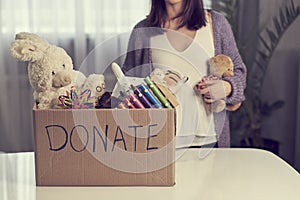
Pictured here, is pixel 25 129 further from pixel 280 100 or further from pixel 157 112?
pixel 157 112

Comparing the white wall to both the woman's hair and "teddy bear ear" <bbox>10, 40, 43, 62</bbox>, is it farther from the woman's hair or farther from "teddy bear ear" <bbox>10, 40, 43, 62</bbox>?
"teddy bear ear" <bbox>10, 40, 43, 62</bbox>

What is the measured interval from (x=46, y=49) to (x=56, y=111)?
6.0 inches

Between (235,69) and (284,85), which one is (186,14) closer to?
(235,69)

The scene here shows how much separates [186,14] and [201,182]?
2.42 ft

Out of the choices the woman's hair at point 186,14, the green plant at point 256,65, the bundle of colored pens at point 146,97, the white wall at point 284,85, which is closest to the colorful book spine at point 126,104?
the bundle of colored pens at point 146,97

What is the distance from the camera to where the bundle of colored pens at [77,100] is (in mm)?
1138

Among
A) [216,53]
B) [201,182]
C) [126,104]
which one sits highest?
[216,53]

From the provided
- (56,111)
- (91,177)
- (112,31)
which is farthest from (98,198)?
(112,31)

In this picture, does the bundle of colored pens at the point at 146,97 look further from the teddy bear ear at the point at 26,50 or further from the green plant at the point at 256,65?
the green plant at the point at 256,65

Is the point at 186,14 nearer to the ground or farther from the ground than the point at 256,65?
farther from the ground

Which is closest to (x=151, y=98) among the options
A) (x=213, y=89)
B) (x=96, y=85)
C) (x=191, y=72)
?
(x=96, y=85)

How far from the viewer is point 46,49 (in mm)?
1175

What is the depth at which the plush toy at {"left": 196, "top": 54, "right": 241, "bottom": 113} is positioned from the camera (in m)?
1.57

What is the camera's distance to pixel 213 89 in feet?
5.08
